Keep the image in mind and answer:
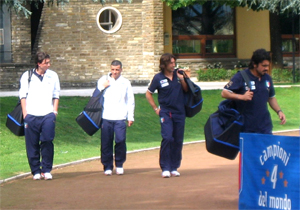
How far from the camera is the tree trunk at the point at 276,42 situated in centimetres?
3159

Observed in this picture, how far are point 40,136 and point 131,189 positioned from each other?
1767 mm

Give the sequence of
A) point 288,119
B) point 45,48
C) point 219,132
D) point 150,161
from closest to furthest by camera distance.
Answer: point 219,132
point 150,161
point 288,119
point 45,48

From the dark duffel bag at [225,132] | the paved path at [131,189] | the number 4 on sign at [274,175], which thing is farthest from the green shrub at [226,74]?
the number 4 on sign at [274,175]

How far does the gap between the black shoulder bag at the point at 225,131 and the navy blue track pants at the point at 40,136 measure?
2824 mm

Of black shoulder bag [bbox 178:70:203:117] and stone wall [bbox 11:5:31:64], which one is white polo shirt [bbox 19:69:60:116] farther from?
stone wall [bbox 11:5:31:64]

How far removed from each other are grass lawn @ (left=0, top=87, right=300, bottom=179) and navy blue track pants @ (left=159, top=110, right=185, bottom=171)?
259 centimetres

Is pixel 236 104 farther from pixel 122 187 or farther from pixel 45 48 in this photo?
pixel 45 48

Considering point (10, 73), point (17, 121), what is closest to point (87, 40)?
point (10, 73)

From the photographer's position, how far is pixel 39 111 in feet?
29.1

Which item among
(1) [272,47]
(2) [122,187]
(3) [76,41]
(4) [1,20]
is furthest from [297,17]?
(2) [122,187]

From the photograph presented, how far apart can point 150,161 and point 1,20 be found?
59.0 ft

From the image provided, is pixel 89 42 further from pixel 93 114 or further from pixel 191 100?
pixel 191 100

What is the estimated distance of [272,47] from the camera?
32.2 m

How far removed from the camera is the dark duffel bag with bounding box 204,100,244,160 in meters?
6.95
